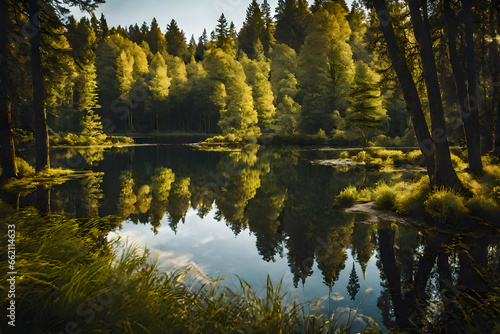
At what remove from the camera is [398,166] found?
22.5 metres

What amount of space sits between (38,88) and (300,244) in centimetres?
1424

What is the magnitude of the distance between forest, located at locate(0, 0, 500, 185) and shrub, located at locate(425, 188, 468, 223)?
0.89 meters

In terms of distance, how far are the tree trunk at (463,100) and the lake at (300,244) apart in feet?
17.0

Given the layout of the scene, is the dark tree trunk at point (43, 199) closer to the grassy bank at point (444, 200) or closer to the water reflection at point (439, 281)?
the water reflection at point (439, 281)

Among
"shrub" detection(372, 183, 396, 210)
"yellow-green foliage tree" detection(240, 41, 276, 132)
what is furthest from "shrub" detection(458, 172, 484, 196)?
"yellow-green foliage tree" detection(240, 41, 276, 132)

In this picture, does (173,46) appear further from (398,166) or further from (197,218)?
(197,218)

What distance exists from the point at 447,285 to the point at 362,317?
1.61 meters

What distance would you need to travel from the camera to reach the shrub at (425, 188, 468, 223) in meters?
8.42

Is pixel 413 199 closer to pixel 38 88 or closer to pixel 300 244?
pixel 300 244

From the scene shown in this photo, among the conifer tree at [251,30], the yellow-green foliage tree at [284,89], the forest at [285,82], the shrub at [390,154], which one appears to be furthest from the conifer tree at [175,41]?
the shrub at [390,154]

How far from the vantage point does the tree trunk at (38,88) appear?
47.2ft

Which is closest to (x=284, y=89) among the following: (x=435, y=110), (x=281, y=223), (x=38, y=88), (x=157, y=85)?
(x=157, y=85)

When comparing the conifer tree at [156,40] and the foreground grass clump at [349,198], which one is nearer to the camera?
the foreground grass clump at [349,198]

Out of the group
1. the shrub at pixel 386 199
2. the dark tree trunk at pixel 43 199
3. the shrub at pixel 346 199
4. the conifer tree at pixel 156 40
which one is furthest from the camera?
the conifer tree at pixel 156 40
